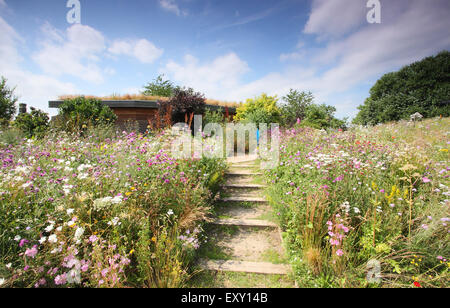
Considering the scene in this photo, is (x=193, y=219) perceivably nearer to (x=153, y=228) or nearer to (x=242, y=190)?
(x=153, y=228)

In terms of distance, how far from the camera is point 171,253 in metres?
2.53

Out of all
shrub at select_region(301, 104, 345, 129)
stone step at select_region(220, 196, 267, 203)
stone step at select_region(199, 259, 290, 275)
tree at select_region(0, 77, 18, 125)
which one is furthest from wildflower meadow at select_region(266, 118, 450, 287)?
tree at select_region(0, 77, 18, 125)

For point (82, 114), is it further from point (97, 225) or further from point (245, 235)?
point (245, 235)

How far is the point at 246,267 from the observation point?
273 cm

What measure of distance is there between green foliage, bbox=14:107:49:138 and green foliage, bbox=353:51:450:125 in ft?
62.1

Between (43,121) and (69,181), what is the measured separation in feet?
24.6

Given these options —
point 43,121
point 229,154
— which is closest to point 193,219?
point 229,154

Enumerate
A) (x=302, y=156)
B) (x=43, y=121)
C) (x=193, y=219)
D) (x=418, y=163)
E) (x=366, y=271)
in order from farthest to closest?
(x=43, y=121) < (x=302, y=156) < (x=418, y=163) < (x=193, y=219) < (x=366, y=271)

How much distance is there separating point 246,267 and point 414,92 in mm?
16787

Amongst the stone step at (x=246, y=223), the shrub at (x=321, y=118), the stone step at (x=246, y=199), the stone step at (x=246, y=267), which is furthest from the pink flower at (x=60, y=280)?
the shrub at (x=321, y=118)

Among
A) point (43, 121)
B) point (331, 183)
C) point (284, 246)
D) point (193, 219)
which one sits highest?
point (43, 121)

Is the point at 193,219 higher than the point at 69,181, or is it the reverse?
the point at 69,181

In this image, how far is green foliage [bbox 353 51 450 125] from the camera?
40.2ft

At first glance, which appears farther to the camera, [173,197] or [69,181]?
[173,197]
